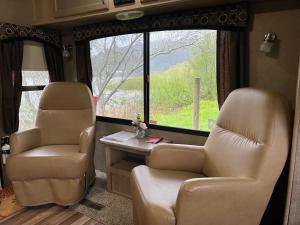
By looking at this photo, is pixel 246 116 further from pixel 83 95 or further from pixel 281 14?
pixel 83 95

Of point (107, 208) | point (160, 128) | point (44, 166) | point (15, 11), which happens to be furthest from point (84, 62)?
point (107, 208)

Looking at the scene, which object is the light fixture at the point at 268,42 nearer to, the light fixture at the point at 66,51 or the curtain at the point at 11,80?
the light fixture at the point at 66,51

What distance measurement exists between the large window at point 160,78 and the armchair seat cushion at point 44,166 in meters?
0.89

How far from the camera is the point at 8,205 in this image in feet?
6.92

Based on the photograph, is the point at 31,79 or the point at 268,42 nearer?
the point at 268,42

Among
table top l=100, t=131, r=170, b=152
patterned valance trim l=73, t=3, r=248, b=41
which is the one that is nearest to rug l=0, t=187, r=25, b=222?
table top l=100, t=131, r=170, b=152

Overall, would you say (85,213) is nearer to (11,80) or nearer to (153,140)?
(153,140)

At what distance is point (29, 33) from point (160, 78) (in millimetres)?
1608

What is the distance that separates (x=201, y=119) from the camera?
2191mm

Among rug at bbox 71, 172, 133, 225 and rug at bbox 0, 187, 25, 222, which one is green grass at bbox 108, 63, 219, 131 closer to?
rug at bbox 71, 172, 133, 225

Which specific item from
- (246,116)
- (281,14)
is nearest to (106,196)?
(246,116)

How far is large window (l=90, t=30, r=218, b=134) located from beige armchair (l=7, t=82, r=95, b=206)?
0.40 m

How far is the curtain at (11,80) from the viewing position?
7.95ft

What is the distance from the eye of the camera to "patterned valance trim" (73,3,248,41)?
1.77m
